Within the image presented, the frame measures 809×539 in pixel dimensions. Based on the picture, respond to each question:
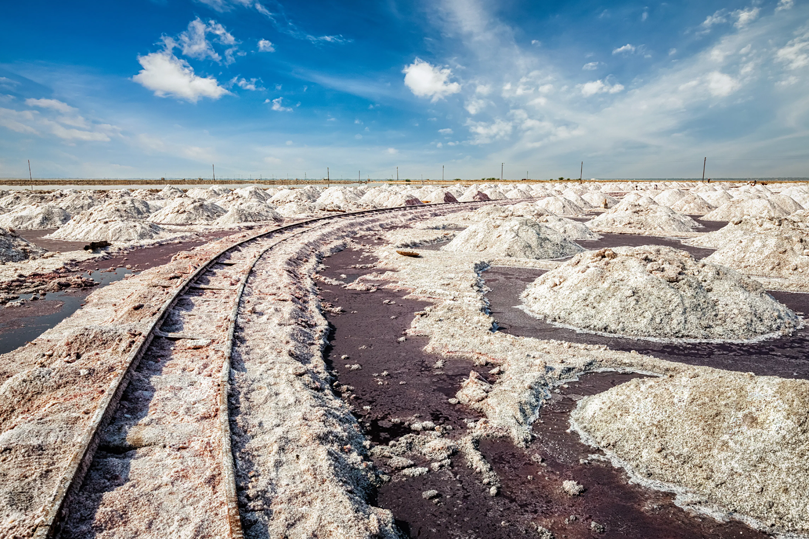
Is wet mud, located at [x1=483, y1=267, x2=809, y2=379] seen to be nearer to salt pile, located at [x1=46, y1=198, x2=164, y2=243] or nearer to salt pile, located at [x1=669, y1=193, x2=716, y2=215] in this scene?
salt pile, located at [x1=46, y1=198, x2=164, y2=243]

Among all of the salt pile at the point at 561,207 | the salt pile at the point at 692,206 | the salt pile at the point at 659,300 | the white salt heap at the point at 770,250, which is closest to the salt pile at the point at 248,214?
the salt pile at the point at 561,207

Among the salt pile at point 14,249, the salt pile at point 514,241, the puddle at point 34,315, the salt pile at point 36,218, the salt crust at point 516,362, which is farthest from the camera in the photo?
the salt pile at point 36,218

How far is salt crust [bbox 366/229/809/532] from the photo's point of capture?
4219 mm

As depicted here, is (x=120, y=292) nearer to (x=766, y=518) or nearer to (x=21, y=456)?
(x=21, y=456)

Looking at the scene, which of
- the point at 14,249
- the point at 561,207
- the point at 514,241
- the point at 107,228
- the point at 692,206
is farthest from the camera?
the point at 561,207

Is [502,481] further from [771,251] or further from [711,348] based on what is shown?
[771,251]

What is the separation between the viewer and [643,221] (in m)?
23.8

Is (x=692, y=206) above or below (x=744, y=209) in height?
above

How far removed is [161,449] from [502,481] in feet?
11.2

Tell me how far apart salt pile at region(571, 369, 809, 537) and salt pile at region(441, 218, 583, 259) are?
10.5 metres

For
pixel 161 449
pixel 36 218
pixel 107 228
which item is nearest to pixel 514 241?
pixel 161 449

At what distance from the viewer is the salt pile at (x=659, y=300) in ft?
25.8

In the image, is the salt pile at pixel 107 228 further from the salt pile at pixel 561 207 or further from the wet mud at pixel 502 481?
the salt pile at pixel 561 207

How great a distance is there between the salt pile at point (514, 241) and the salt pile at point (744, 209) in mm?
18829
